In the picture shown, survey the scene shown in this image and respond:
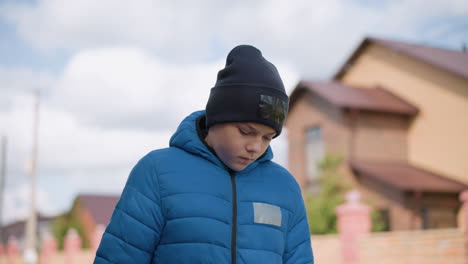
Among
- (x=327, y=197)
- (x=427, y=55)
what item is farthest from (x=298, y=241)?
(x=427, y=55)

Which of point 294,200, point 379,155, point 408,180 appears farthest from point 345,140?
point 294,200

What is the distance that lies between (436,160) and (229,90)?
56.5ft

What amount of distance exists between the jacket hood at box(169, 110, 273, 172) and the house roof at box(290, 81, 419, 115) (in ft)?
54.5

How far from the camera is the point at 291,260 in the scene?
7.36 ft

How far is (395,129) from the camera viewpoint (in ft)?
63.6

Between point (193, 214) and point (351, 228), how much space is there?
30.7 feet

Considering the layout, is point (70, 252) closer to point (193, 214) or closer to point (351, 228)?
point (351, 228)

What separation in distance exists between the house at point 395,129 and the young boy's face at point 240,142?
1508cm

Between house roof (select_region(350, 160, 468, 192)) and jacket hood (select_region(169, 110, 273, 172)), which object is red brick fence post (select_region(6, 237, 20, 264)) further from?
jacket hood (select_region(169, 110, 273, 172))

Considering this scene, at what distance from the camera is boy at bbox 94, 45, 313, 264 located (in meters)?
2.04

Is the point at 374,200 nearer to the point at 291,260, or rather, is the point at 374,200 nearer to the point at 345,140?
the point at 345,140

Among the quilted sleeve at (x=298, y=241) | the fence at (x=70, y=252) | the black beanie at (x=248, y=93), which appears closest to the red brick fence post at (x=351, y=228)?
the quilted sleeve at (x=298, y=241)

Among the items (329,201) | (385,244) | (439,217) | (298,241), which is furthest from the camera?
(439,217)

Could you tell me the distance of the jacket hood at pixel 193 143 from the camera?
218 centimetres
